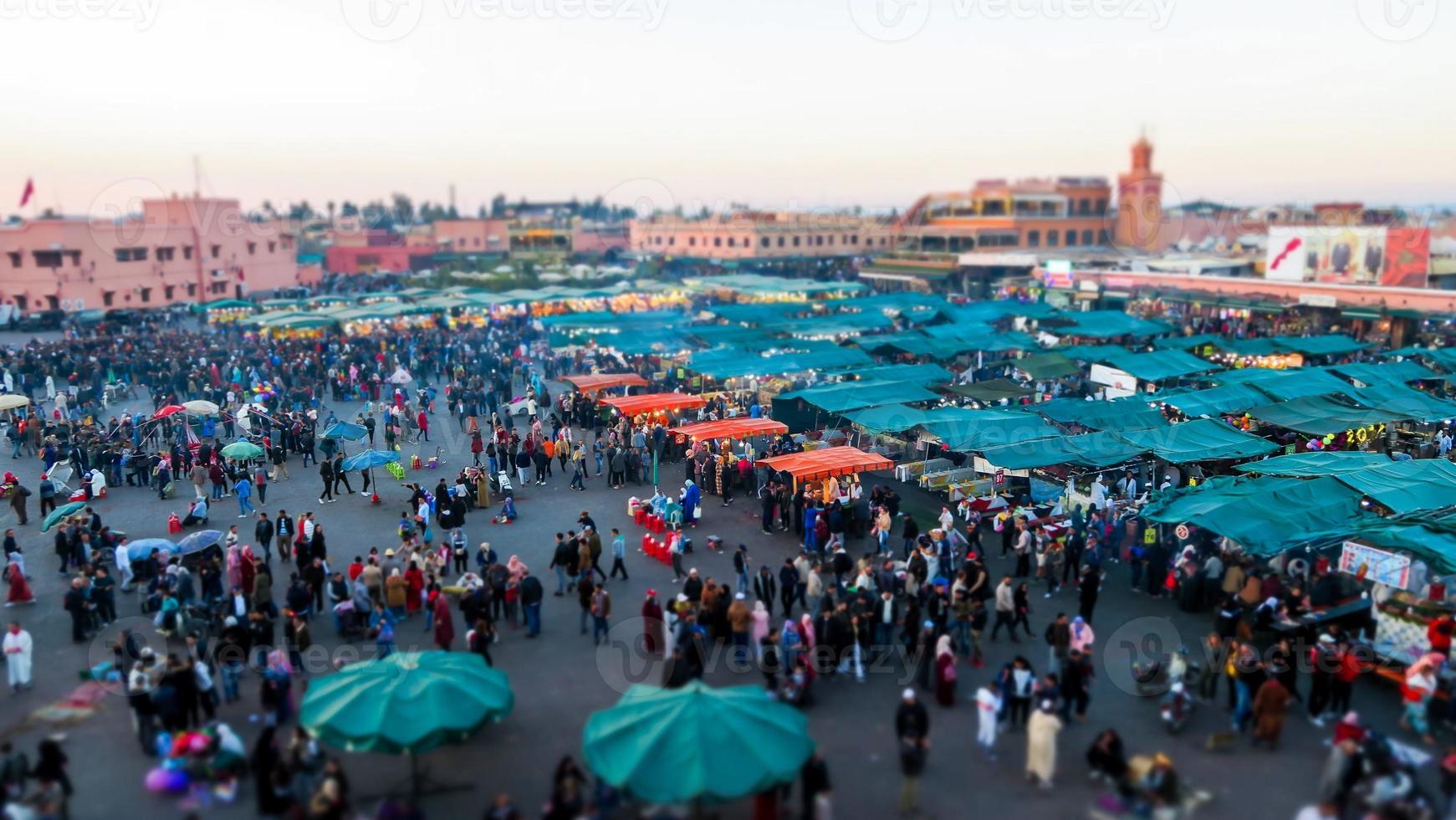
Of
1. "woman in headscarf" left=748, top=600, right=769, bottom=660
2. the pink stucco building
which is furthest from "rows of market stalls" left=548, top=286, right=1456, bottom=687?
the pink stucco building

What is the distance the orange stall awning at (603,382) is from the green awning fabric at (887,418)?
6.98 metres

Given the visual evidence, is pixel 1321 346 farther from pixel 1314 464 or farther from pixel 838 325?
pixel 1314 464

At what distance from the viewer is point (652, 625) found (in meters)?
11.6

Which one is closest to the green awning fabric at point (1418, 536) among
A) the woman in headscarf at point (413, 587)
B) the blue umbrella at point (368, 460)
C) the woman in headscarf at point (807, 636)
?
the woman in headscarf at point (807, 636)

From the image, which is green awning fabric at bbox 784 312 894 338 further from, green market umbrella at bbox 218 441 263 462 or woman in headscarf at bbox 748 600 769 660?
woman in headscarf at bbox 748 600 769 660

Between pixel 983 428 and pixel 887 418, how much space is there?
2.07 m

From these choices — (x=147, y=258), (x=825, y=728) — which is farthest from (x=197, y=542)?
(x=147, y=258)

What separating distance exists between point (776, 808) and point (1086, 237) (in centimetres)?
7120

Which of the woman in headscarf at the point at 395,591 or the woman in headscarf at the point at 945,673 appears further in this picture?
the woman in headscarf at the point at 395,591

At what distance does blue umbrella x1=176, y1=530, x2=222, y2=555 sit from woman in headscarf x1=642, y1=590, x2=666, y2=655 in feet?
21.6

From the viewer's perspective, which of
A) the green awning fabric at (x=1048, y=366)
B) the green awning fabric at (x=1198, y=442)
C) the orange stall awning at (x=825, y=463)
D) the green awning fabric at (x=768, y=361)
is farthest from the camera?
the green awning fabric at (x=768, y=361)

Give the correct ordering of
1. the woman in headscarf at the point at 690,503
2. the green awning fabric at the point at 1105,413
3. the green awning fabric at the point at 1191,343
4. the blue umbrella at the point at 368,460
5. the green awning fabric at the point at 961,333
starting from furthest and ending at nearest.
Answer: the green awning fabric at the point at 961,333 < the green awning fabric at the point at 1191,343 < the green awning fabric at the point at 1105,413 < the blue umbrella at the point at 368,460 < the woman in headscarf at the point at 690,503

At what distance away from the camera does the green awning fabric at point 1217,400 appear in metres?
20.0

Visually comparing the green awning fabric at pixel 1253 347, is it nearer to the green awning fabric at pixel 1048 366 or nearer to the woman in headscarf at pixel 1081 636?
the green awning fabric at pixel 1048 366
